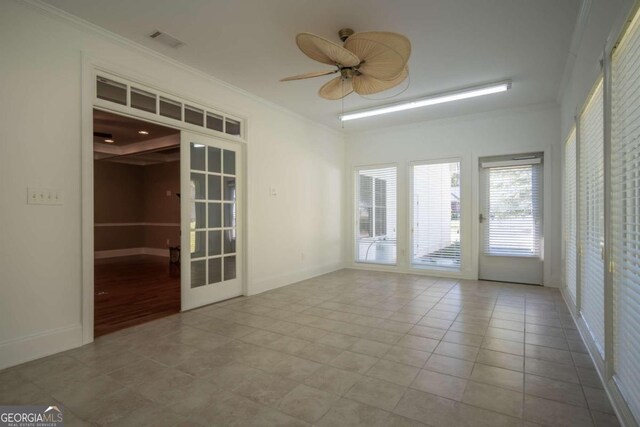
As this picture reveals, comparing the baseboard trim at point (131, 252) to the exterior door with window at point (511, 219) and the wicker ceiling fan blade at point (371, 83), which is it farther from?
the exterior door with window at point (511, 219)

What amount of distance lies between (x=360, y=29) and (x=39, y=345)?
3935mm

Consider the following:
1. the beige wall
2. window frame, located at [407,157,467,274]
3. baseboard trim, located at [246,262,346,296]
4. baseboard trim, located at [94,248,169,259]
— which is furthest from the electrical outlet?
baseboard trim, located at [94,248,169,259]

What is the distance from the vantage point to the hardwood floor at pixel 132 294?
12.0ft

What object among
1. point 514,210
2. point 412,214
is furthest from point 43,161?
point 514,210

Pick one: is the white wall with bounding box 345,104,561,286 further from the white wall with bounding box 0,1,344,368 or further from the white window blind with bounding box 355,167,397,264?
the white wall with bounding box 0,1,344,368

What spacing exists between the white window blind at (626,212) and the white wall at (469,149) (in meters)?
3.58

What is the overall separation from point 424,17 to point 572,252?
3265 mm

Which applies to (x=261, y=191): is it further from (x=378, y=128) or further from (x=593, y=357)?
(x=593, y=357)

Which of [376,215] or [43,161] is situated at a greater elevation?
[43,161]

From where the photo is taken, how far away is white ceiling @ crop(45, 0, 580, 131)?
2746mm

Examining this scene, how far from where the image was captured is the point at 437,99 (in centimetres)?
475

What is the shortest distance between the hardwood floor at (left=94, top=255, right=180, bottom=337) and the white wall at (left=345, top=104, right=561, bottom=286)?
371 centimetres

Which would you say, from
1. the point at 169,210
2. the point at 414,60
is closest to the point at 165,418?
the point at 414,60

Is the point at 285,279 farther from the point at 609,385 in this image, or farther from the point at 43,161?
the point at 609,385
